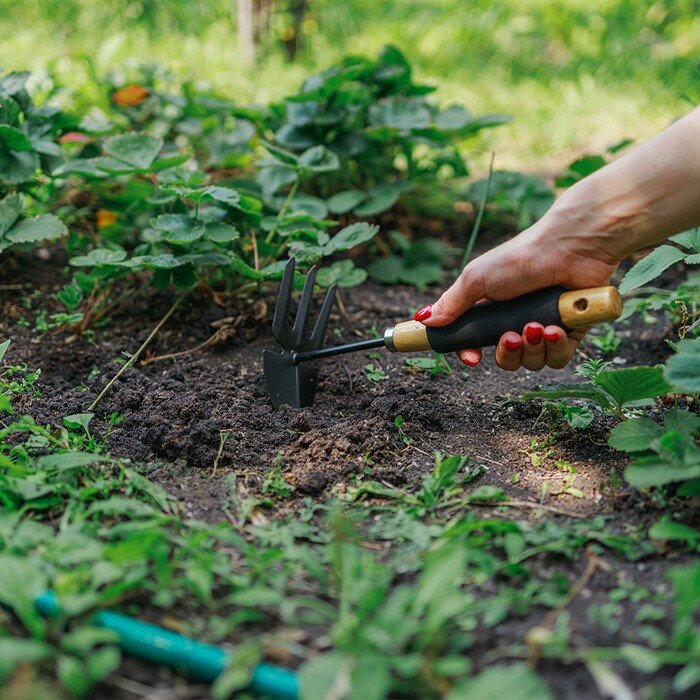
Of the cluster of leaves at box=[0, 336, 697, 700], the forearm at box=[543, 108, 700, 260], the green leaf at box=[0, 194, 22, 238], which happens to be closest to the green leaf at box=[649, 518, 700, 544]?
the cluster of leaves at box=[0, 336, 697, 700]

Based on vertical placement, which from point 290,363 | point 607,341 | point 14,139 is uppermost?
point 14,139

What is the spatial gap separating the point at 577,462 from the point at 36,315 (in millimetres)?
1571

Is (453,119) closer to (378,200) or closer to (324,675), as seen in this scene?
(378,200)

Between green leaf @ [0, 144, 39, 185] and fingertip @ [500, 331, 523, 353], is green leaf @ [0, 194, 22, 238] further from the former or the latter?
fingertip @ [500, 331, 523, 353]

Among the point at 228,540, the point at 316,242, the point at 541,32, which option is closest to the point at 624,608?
the point at 228,540

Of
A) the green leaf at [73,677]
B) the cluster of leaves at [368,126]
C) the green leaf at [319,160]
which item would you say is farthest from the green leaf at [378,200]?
the green leaf at [73,677]

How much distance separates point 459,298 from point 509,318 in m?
0.12

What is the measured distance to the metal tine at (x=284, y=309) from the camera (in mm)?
1979

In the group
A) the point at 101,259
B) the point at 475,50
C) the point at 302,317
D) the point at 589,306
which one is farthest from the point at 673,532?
the point at 475,50

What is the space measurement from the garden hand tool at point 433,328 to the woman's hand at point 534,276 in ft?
0.07

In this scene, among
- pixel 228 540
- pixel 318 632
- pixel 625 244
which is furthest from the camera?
pixel 625 244

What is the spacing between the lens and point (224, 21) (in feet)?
16.2

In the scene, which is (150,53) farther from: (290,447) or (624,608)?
(624,608)

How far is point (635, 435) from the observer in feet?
5.25
